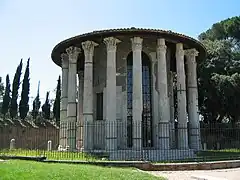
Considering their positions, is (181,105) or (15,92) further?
(15,92)

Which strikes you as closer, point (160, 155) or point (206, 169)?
point (206, 169)

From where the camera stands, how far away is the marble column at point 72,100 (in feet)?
70.5

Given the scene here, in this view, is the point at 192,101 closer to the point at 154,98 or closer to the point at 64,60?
the point at 154,98

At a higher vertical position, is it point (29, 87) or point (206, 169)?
point (29, 87)

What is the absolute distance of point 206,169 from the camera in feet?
48.3

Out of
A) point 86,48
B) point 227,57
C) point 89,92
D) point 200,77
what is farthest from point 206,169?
point 227,57

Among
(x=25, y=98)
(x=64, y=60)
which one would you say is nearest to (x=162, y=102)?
(x=64, y=60)

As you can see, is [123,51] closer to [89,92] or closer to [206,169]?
[89,92]

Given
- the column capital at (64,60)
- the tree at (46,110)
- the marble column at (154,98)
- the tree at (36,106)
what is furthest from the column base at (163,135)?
the tree at (36,106)

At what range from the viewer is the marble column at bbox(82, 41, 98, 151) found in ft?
68.1

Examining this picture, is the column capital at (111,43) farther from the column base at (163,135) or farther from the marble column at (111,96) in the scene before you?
the column base at (163,135)

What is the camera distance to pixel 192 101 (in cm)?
2403

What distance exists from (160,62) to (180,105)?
3276 mm

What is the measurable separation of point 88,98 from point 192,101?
7.66 meters
